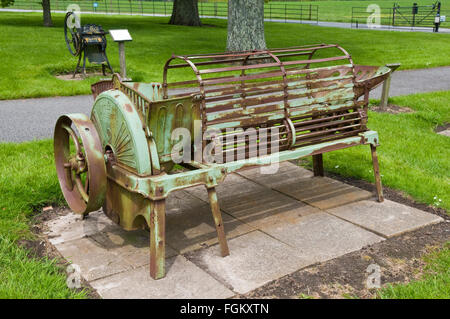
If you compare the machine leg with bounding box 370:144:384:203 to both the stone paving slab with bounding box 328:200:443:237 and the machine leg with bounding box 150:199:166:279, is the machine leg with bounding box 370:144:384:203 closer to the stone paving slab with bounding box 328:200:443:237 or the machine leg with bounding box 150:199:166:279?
the stone paving slab with bounding box 328:200:443:237

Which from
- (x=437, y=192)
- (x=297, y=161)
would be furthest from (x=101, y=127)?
(x=437, y=192)

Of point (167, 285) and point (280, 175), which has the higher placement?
point (280, 175)

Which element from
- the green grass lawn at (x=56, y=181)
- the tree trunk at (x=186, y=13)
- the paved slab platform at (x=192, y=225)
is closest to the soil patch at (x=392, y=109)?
the green grass lawn at (x=56, y=181)

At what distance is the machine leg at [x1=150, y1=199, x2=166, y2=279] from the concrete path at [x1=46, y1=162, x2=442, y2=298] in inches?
2.9

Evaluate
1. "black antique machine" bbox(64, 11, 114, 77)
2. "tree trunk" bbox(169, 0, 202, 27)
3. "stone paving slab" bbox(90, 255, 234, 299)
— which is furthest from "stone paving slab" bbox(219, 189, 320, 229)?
"tree trunk" bbox(169, 0, 202, 27)

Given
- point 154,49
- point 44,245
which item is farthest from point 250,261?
point 154,49

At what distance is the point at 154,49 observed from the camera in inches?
591

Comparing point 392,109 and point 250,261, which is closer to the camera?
point 250,261

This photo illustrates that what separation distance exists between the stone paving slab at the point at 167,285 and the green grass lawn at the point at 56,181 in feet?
0.72

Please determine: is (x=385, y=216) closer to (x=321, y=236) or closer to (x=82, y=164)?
(x=321, y=236)

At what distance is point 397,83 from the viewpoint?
37.7 ft

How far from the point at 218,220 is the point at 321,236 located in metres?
0.92

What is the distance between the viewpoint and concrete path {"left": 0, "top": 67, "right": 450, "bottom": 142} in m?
7.03
